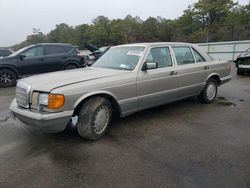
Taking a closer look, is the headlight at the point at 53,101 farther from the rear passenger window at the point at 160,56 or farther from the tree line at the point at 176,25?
the tree line at the point at 176,25

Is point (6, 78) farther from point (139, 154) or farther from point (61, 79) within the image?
point (139, 154)

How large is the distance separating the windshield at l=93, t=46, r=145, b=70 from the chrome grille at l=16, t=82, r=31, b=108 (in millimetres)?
1670

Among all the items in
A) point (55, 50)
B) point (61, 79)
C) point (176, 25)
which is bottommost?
point (61, 79)

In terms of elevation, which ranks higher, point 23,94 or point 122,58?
point 122,58

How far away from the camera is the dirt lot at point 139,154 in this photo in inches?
112

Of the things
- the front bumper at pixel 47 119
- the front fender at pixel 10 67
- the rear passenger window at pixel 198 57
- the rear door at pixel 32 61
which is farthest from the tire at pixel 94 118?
the front fender at pixel 10 67

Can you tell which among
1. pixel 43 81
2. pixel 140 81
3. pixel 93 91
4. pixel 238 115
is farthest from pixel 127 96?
pixel 238 115

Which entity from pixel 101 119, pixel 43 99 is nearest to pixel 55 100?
pixel 43 99

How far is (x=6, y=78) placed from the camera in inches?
375

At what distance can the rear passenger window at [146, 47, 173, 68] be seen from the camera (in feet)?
16.0

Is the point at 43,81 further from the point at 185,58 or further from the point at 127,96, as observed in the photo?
the point at 185,58

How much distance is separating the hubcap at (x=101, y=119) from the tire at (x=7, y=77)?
6.99 meters

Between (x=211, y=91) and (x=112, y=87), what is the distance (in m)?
3.32

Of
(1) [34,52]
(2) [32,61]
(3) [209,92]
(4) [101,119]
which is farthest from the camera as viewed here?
(1) [34,52]
